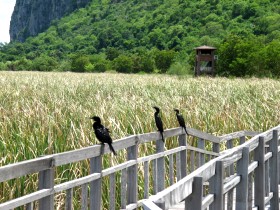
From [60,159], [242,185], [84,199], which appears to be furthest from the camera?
[242,185]

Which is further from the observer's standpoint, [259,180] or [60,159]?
[259,180]

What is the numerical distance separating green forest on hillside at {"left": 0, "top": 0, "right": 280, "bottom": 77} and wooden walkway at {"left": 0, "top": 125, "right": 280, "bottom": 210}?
103 feet

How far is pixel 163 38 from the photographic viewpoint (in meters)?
89.1

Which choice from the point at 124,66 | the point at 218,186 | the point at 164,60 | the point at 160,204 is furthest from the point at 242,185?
the point at 124,66

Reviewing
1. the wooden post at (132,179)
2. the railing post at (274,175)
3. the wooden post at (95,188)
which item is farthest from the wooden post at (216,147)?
the wooden post at (95,188)

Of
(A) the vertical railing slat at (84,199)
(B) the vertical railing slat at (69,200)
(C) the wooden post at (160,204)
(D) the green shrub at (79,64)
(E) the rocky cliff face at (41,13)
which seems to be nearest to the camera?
(C) the wooden post at (160,204)

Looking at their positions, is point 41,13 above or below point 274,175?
above

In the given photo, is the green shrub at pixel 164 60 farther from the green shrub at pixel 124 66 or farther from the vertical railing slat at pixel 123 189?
the vertical railing slat at pixel 123 189

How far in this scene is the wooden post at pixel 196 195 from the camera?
2732mm

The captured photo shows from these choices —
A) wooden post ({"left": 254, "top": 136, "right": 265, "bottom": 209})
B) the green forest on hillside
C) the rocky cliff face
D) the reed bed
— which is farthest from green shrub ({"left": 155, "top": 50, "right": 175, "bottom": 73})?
the rocky cliff face

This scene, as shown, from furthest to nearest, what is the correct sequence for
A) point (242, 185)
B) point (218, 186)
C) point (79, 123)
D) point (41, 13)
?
point (41, 13)
point (79, 123)
point (242, 185)
point (218, 186)

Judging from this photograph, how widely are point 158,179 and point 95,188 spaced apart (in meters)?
1.49

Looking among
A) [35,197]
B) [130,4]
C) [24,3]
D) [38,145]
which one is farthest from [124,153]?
[24,3]

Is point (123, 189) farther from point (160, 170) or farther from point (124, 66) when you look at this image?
point (124, 66)
